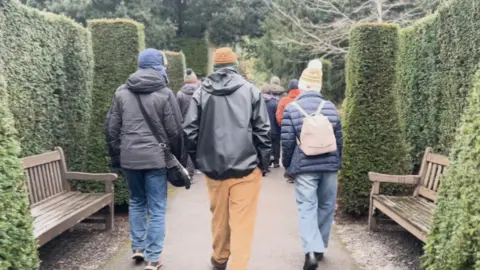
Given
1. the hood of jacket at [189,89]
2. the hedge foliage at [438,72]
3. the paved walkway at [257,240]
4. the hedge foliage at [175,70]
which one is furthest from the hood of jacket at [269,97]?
the hedge foliage at [175,70]

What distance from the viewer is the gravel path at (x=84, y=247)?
5.69 meters

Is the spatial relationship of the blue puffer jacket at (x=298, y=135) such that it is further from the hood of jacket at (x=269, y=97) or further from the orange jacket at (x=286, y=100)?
the hood of jacket at (x=269, y=97)

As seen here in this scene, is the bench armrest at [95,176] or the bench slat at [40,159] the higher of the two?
the bench slat at [40,159]

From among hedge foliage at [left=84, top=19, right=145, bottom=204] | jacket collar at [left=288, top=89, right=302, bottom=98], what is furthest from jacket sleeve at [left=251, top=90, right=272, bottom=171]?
jacket collar at [left=288, top=89, right=302, bottom=98]

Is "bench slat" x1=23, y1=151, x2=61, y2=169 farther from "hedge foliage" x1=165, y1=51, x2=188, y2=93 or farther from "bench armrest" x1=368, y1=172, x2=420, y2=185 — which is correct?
"hedge foliage" x1=165, y1=51, x2=188, y2=93

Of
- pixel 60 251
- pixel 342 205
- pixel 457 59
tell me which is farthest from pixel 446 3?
pixel 60 251

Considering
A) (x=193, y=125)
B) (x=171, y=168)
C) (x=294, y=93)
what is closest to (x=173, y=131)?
(x=171, y=168)

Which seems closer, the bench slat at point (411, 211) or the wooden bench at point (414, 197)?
the bench slat at point (411, 211)

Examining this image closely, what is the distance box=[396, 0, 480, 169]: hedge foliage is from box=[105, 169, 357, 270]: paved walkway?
2013 mm

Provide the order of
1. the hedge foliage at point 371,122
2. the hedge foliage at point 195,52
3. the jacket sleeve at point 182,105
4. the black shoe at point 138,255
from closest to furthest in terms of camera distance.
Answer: the black shoe at point 138,255 → the hedge foliage at point 371,122 → the jacket sleeve at point 182,105 → the hedge foliage at point 195,52

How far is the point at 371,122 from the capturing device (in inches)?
284

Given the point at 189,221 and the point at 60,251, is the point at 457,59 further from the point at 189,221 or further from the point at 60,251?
the point at 60,251

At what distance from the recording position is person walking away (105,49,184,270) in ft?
16.3

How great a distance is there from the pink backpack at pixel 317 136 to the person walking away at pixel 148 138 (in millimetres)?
1184
